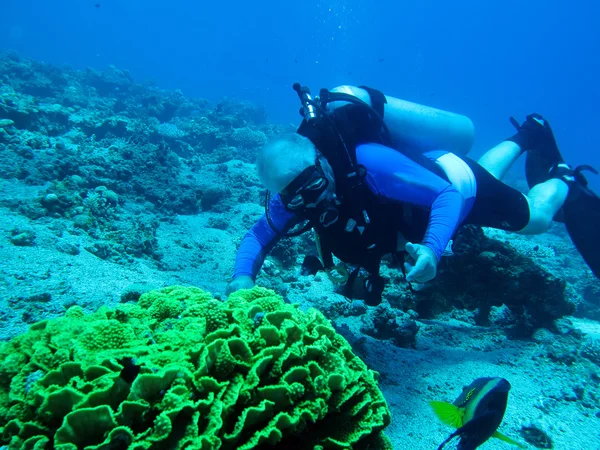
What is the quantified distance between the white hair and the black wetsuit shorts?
2.96m

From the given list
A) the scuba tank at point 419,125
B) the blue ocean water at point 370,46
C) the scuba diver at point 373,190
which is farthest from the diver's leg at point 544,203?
the blue ocean water at point 370,46

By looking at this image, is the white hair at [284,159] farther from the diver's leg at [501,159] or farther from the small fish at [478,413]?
the diver's leg at [501,159]

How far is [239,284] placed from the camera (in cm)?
374

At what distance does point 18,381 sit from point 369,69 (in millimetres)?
137945

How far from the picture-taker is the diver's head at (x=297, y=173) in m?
3.48

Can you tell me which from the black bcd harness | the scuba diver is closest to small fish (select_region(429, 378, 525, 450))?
the scuba diver

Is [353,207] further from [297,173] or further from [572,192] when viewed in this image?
A: [572,192]

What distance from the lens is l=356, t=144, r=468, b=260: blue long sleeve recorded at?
3.60m

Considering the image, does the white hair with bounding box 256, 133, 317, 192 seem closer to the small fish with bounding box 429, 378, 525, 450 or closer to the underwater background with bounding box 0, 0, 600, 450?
the underwater background with bounding box 0, 0, 600, 450

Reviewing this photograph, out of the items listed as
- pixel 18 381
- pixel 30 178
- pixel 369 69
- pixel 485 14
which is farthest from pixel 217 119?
pixel 485 14

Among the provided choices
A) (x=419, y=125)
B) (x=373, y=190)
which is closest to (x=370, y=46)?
(x=419, y=125)

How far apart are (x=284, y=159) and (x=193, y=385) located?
2.43m

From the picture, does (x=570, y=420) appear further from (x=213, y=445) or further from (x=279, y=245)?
(x=279, y=245)

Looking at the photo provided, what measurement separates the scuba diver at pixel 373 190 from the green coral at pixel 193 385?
1.27m
